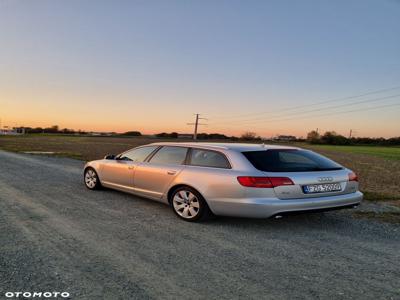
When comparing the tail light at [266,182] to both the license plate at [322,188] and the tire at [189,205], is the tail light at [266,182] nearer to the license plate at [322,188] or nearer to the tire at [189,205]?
the license plate at [322,188]

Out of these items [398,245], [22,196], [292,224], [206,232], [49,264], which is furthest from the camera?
[22,196]

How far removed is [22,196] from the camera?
24.4ft

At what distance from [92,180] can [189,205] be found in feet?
11.4

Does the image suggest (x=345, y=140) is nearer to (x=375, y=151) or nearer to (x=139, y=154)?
(x=375, y=151)

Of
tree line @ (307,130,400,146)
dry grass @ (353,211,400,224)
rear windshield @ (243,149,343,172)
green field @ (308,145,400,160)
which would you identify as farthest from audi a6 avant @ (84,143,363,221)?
tree line @ (307,130,400,146)

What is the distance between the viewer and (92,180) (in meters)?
8.33

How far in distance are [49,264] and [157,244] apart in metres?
1.31

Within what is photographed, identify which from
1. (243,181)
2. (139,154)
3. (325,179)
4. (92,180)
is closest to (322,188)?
(325,179)

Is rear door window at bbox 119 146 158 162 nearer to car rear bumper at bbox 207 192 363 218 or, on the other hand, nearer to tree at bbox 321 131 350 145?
car rear bumper at bbox 207 192 363 218

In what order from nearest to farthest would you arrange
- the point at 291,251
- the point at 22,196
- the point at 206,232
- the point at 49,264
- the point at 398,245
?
the point at 49,264
the point at 291,251
the point at 398,245
the point at 206,232
the point at 22,196

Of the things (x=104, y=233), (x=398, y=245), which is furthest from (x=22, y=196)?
(x=398, y=245)

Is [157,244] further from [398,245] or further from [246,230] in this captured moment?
[398,245]

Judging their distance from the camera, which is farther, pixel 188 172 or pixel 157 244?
pixel 188 172

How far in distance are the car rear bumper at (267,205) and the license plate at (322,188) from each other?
107 mm
